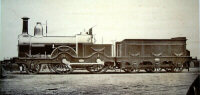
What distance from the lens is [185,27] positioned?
15.7ft

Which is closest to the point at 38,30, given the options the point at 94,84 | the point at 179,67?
the point at 94,84

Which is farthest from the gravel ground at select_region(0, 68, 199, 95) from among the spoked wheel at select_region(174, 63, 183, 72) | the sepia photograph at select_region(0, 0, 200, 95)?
the spoked wheel at select_region(174, 63, 183, 72)

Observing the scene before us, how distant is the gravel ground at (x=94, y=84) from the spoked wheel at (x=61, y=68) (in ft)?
0.41

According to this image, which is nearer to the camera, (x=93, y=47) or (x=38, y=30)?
(x=38, y=30)

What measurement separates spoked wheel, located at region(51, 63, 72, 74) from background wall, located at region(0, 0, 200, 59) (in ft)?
2.03

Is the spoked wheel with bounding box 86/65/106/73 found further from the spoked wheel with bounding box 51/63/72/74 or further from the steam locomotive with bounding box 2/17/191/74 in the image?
the spoked wheel with bounding box 51/63/72/74

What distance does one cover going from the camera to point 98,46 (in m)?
4.67

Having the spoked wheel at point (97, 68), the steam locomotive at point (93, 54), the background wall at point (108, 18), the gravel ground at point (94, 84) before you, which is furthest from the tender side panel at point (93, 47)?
the gravel ground at point (94, 84)

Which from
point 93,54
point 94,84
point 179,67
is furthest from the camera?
point 179,67

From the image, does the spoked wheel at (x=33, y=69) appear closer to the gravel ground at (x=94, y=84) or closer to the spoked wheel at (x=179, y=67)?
the gravel ground at (x=94, y=84)

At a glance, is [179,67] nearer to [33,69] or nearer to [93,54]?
[93,54]

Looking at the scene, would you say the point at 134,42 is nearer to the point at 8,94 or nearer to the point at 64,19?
the point at 64,19

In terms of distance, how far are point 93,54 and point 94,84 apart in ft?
1.96

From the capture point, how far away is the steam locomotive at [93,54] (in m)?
4.56
